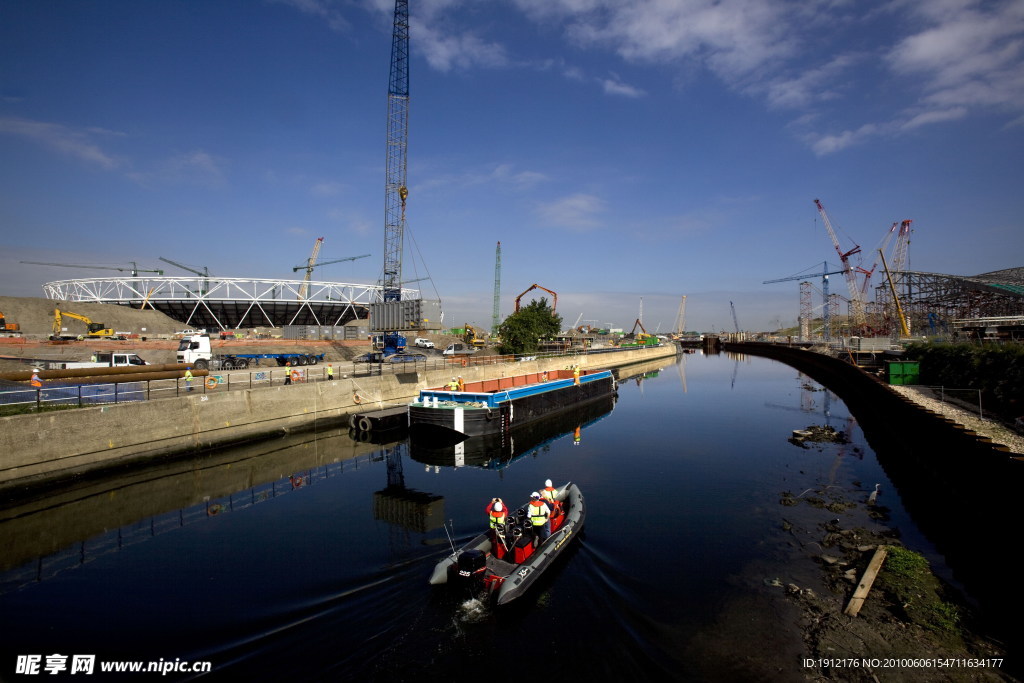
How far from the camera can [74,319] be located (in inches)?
3253

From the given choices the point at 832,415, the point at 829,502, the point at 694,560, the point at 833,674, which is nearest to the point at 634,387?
the point at 832,415

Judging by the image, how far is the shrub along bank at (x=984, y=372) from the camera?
87.8ft

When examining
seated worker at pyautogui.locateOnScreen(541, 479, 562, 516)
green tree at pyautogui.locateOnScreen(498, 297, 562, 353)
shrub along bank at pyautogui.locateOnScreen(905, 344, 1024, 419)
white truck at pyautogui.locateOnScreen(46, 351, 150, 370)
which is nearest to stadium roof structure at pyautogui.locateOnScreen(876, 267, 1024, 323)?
shrub along bank at pyautogui.locateOnScreen(905, 344, 1024, 419)

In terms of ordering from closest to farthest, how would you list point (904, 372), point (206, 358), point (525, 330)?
point (904, 372) < point (206, 358) < point (525, 330)

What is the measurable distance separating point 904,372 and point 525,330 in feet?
151

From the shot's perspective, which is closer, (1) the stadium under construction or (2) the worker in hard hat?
(2) the worker in hard hat

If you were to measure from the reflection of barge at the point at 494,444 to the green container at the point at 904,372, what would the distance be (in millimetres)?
28163

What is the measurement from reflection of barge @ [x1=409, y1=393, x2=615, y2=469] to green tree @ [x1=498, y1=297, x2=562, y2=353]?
112 feet

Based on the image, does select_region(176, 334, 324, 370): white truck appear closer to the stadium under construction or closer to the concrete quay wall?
the concrete quay wall

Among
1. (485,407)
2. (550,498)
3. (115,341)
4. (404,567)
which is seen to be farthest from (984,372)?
(115,341)

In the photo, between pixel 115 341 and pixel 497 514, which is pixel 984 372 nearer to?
pixel 497 514

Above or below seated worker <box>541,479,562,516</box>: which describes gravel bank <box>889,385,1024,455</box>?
above

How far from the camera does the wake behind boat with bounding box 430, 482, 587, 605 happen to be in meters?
11.2

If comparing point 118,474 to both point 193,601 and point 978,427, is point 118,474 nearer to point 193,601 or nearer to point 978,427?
point 193,601
